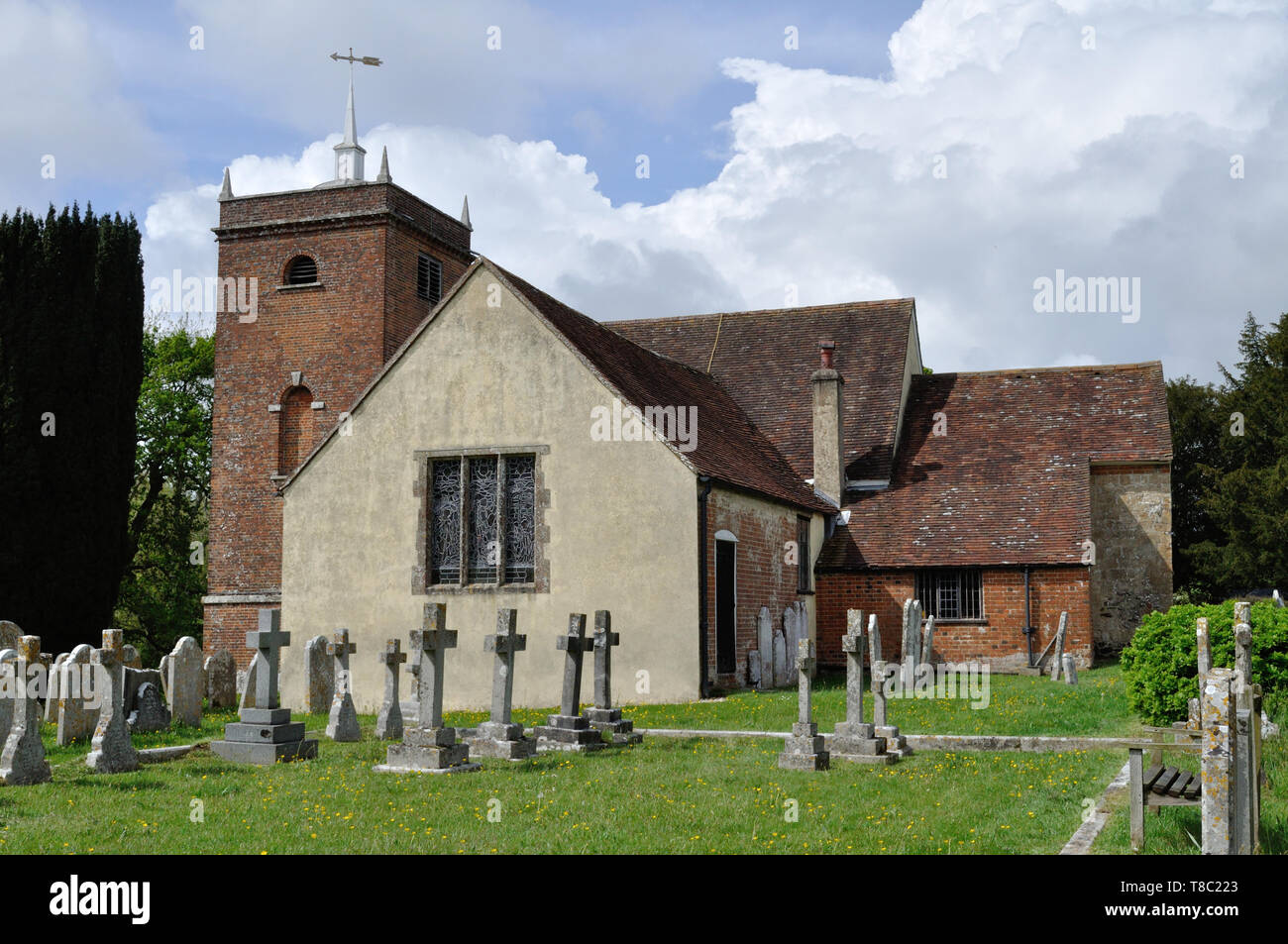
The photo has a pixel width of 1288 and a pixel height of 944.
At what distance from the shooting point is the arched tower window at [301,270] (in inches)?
1189

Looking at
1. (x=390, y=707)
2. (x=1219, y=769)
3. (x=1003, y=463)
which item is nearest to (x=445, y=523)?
(x=390, y=707)

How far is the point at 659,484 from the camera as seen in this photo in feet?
64.5

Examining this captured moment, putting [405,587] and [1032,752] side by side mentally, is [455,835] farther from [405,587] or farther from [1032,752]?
[405,587]

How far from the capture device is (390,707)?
15.4 metres

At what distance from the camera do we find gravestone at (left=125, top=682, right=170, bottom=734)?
15.8 meters

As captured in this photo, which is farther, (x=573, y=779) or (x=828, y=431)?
(x=828, y=431)

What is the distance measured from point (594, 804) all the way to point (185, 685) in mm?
9408

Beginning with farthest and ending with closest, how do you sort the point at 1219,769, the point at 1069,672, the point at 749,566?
the point at 1069,672 → the point at 749,566 → the point at 1219,769

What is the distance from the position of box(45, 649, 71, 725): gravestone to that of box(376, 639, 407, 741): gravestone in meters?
4.41

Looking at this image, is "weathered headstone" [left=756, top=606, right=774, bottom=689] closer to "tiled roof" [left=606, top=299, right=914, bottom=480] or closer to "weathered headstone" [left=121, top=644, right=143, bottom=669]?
"tiled roof" [left=606, top=299, right=914, bottom=480]

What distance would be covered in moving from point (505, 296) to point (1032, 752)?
12.0 metres

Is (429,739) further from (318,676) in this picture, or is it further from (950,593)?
(950,593)

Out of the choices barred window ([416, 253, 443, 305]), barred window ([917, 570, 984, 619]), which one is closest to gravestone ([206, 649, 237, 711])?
barred window ([416, 253, 443, 305])

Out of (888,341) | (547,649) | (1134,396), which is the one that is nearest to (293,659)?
(547,649)
